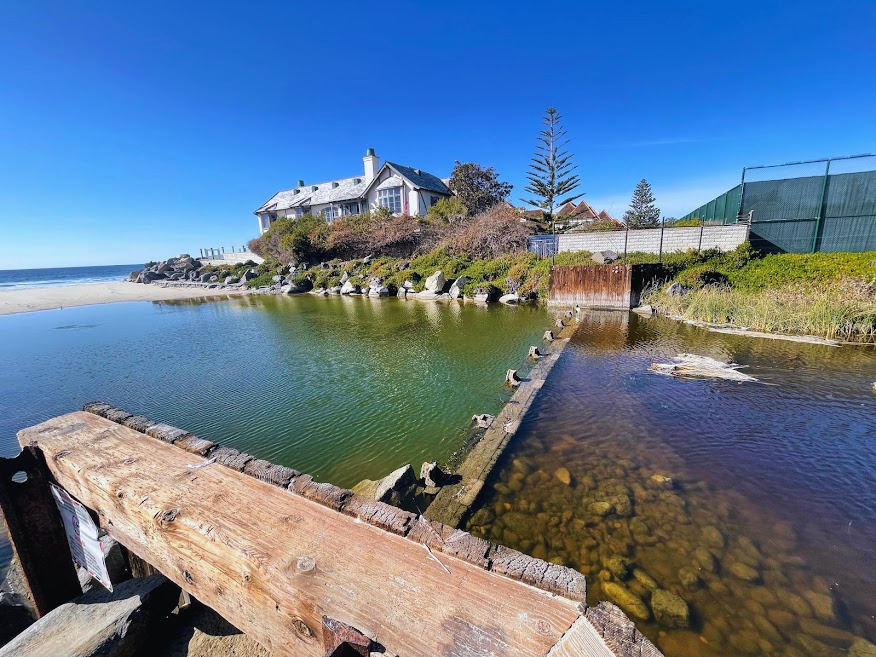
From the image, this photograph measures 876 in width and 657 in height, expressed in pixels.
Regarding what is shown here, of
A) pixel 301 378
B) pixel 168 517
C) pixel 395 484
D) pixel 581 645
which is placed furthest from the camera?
pixel 301 378

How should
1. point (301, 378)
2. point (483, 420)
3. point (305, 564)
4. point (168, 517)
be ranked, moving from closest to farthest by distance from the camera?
point (305, 564) → point (168, 517) → point (483, 420) → point (301, 378)

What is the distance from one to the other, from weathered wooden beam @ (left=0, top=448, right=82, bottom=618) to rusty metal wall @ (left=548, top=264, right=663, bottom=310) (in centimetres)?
1578

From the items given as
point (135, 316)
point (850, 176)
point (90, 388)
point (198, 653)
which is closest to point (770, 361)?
point (198, 653)

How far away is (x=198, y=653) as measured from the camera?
2.25 metres

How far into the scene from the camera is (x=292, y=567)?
1.56 m

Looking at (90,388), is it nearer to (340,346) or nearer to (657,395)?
(340,346)

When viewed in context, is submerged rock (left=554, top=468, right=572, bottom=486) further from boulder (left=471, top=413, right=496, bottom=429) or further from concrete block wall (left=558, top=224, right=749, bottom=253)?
concrete block wall (left=558, top=224, right=749, bottom=253)

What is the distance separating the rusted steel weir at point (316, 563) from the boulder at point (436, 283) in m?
19.4

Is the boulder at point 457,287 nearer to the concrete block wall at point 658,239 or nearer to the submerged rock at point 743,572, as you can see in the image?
the concrete block wall at point 658,239

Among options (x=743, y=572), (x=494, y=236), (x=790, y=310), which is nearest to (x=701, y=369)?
(x=790, y=310)

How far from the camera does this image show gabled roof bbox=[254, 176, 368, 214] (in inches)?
1467

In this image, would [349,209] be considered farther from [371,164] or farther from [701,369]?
[701,369]

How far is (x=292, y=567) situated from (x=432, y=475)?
2.86m

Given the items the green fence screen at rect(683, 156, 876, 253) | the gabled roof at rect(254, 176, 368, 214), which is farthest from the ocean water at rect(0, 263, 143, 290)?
the green fence screen at rect(683, 156, 876, 253)
